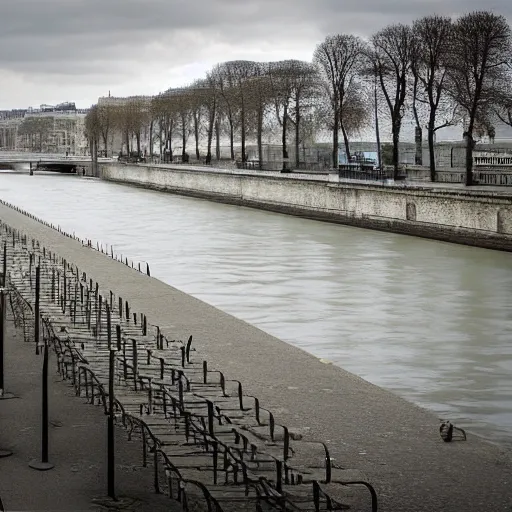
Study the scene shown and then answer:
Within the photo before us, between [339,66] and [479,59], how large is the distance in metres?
15.2

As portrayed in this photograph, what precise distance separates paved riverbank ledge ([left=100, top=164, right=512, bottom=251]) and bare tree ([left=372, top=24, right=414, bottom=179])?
13.9 feet

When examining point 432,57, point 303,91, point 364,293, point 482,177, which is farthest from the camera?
point 303,91

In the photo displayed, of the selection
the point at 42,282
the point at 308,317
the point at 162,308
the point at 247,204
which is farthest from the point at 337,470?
the point at 247,204

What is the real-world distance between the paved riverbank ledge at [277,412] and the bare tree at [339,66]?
3897cm

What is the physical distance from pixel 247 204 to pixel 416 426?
45734 mm

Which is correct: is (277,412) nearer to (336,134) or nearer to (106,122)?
(336,134)

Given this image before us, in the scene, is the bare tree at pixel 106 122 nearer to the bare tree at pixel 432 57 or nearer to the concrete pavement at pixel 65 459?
the bare tree at pixel 432 57

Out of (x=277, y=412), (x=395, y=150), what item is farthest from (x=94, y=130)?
(x=277, y=412)

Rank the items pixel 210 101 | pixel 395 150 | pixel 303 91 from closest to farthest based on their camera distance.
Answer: pixel 395 150 < pixel 303 91 < pixel 210 101

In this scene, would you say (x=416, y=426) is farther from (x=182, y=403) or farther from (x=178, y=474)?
(x=178, y=474)

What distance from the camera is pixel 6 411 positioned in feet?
32.0

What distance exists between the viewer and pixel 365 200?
1658 inches

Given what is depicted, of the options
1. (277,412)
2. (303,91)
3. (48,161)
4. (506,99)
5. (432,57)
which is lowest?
(277,412)

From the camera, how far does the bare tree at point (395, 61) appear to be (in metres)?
48.2
